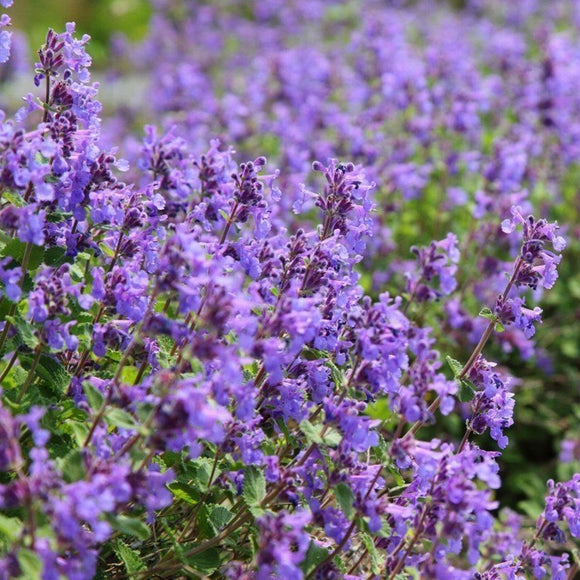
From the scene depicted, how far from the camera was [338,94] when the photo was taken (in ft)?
28.0

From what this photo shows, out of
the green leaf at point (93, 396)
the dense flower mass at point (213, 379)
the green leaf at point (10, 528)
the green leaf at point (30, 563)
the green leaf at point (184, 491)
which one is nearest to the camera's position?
the green leaf at point (30, 563)

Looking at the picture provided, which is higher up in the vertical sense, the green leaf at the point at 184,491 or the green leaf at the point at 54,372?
the green leaf at the point at 54,372

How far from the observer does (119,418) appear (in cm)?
232

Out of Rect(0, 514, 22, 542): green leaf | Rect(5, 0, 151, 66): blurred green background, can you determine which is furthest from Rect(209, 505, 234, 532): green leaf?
Rect(5, 0, 151, 66): blurred green background

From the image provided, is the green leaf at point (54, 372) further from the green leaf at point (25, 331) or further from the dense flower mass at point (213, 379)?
the green leaf at point (25, 331)

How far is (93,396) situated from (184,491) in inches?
24.1

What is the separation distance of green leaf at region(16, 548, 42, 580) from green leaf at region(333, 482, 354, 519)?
37.9 inches

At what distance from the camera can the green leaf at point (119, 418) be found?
2.30 m

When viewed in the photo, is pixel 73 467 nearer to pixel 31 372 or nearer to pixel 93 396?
pixel 93 396

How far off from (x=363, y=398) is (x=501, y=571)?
90cm

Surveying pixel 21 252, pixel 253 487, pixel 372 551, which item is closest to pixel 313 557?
pixel 372 551

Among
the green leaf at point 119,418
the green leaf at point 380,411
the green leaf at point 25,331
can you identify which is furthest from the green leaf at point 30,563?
the green leaf at point 380,411

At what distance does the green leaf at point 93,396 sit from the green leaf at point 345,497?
806 mm

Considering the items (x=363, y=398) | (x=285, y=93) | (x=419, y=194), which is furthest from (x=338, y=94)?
(x=363, y=398)
